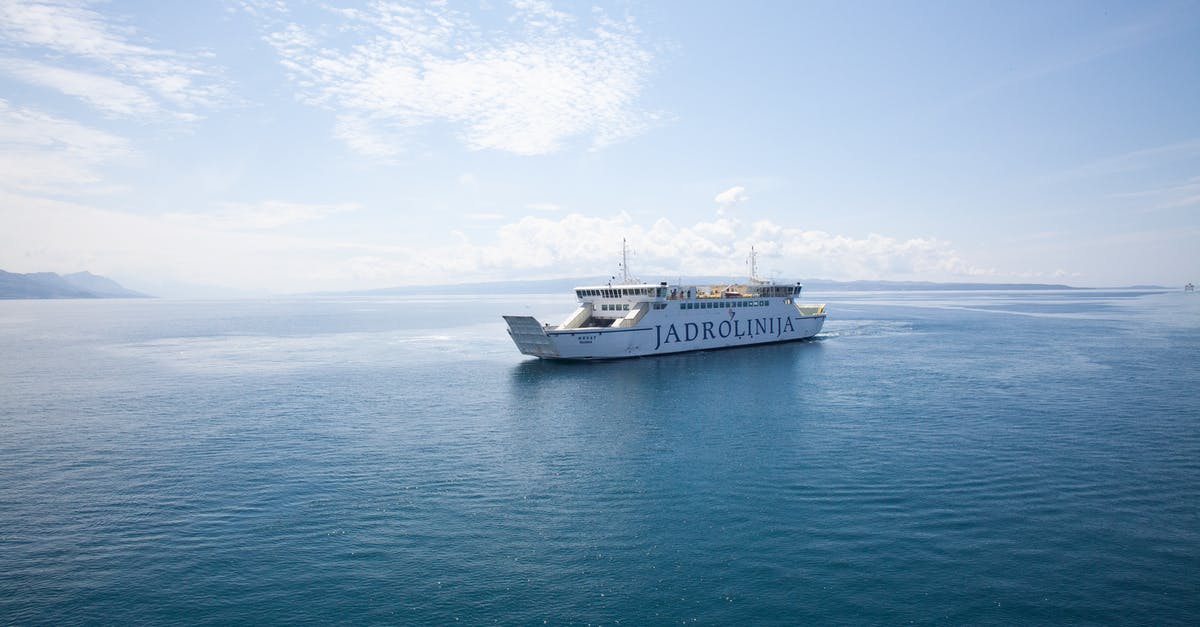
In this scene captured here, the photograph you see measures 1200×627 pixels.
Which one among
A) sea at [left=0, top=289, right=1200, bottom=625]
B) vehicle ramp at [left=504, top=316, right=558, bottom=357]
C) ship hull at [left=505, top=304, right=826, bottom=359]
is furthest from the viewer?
ship hull at [left=505, top=304, right=826, bottom=359]

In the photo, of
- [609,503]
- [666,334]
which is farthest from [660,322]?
[609,503]

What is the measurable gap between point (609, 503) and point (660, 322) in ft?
176

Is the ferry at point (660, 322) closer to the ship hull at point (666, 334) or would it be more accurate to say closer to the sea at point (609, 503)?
the ship hull at point (666, 334)

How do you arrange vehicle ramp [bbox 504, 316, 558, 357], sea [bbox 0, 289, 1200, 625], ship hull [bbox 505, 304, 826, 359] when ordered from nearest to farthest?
sea [bbox 0, 289, 1200, 625] → vehicle ramp [bbox 504, 316, 558, 357] → ship hull [bbox 505, 304, 826, 359]

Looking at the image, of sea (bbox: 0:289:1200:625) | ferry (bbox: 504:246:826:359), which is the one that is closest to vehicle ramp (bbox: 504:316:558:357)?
ferry (bbox: 504:246:826:359)

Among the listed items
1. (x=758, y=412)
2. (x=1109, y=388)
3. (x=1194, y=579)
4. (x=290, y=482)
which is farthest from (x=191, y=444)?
(x=1109, y=388)

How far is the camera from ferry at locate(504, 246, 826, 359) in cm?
7544

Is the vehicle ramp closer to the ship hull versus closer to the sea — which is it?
the ship hull

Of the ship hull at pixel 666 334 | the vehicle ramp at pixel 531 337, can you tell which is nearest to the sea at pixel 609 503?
the vehicle ramp at pixel 531 337

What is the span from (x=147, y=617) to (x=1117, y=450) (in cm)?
4499

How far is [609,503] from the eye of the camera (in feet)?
93.5

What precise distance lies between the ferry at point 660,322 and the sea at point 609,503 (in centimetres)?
1515

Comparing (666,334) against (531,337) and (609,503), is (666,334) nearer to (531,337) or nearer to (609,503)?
(531,337)

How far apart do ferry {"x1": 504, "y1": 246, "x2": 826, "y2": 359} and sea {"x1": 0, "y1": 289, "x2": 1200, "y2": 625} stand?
596 inches
